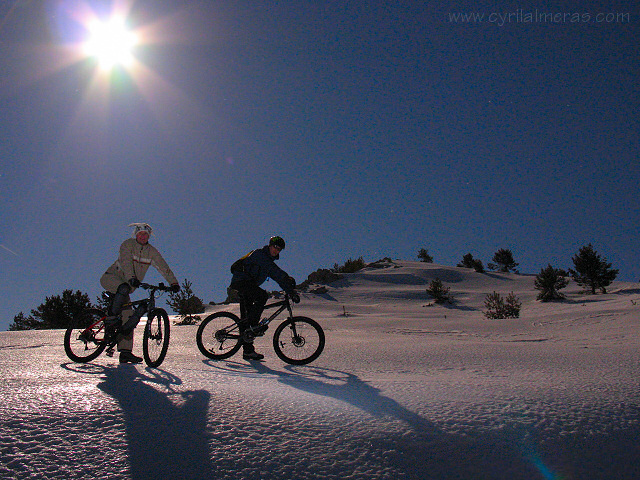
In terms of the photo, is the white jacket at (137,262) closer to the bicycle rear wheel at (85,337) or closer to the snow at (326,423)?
the bicycle rear wheel at (85,337)

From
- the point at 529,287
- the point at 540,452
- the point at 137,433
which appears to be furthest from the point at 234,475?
the point at 529,287

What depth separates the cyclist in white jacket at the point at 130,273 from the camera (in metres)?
4.78

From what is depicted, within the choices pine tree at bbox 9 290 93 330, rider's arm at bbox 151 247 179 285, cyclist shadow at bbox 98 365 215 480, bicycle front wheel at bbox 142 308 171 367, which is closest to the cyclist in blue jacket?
rider's arm at bbox 151 247 179 285

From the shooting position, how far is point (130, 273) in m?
5.14

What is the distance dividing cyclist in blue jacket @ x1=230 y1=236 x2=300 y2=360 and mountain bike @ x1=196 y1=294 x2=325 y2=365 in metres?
0.10

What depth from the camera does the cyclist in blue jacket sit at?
5438 millimetres

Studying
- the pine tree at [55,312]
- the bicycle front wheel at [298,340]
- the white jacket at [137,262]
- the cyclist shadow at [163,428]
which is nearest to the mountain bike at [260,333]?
the bicycle front wheel at [298,340]

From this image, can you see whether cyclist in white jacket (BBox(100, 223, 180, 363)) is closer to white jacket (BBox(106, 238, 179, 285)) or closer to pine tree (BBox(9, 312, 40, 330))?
white jacket (BBox(106, 238, 179, 285))

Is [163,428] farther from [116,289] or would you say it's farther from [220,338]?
[116,289]

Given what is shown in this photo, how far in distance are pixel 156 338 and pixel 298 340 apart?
1725 mm

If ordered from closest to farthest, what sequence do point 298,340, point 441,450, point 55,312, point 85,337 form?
1. point 441,450
2. point 85,337
3. point 298,340
4. point 55,312

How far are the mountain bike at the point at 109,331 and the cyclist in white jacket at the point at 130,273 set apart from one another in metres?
0.10

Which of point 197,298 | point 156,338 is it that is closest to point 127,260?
point 156,338

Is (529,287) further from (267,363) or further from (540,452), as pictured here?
(540,452)
